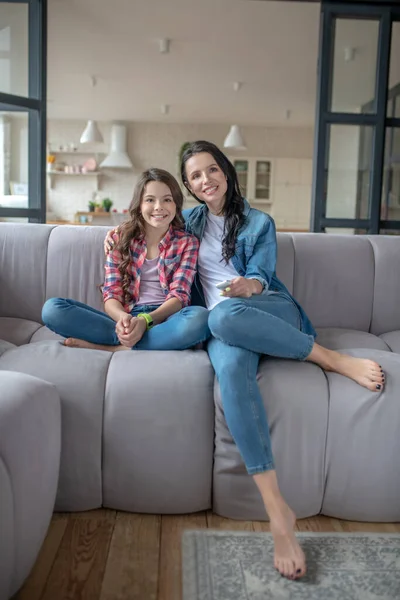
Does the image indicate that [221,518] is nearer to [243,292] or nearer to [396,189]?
[243,292]

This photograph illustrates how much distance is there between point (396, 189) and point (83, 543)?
2739mm

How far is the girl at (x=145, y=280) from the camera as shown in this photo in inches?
74.2

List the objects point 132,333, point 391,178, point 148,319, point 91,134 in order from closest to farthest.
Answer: point 132,333, point 148,319, point 391,178, point 91,134

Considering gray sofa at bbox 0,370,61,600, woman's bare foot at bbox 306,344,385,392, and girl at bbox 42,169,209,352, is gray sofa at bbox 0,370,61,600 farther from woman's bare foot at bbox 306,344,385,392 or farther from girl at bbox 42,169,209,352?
woman's bare foot at bbox 306,344,385,392

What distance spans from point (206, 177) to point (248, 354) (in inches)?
27.6

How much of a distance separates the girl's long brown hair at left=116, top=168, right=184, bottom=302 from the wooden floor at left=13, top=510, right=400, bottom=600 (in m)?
0.76

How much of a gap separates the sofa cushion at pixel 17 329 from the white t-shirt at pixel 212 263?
67cm

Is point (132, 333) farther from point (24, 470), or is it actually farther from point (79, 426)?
point (24, 470)

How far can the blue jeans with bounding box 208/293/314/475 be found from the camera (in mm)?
A: 1474

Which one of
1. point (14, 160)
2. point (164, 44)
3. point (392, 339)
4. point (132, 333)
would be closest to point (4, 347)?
point (132, 333)

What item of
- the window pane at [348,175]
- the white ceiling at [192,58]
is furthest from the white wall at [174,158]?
the window pane at [348,175]

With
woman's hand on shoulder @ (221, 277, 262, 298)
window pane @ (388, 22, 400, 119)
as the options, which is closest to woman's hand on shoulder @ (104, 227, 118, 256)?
woman's hand on shoulder @ (221, 277, 262, 298)

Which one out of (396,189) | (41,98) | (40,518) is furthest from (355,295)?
(41,98)

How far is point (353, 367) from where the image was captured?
164cm
